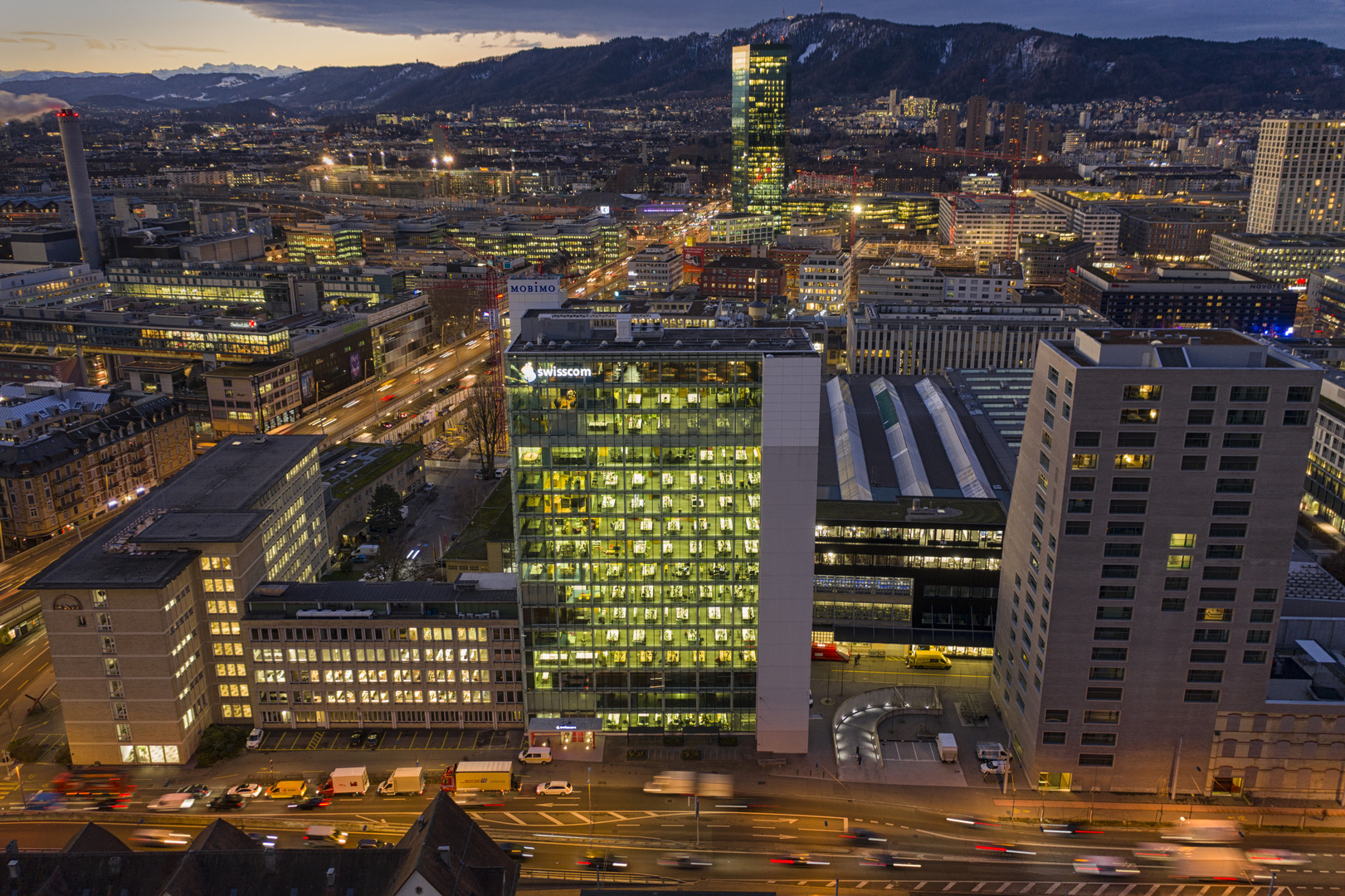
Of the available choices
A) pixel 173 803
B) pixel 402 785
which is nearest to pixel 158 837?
pixel 173 803

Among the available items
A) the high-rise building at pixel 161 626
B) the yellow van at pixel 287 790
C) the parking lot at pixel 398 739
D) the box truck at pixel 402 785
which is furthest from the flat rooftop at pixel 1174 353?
the high-rise building at pixel 161 626

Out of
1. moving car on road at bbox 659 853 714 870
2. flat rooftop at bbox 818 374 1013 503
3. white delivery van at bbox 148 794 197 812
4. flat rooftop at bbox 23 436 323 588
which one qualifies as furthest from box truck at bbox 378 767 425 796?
flat rooftop at bbox 818 374 1013 503

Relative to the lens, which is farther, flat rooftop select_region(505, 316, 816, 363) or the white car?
flat rooftop select_region(505, 316, 816, 363)

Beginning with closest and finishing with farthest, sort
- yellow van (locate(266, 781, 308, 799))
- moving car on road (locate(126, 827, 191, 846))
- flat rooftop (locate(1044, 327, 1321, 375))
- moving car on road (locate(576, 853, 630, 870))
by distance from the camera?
moving car on road (locate(576, 853, 630, 870))
flat rooftop (locate(1044, 327, 1321, 375))
moving car on road (locate(126, 827, 191, 846))
yellow van (locate(266, 781, 308, 799))

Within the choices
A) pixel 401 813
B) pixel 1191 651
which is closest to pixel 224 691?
pixel 401 813

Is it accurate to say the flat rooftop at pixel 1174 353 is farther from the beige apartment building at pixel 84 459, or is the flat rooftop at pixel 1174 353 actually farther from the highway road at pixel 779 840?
the beige apartment building at pixel 84 459

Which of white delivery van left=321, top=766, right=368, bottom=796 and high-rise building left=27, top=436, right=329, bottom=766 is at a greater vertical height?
high-rise building left=27, top=436, right=329, bottom=766

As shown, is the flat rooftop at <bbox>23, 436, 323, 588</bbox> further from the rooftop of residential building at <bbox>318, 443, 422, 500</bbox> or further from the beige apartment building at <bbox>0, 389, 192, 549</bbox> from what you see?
the beige apartment building at <bbox>0, 389, 192, 549</bbox>
